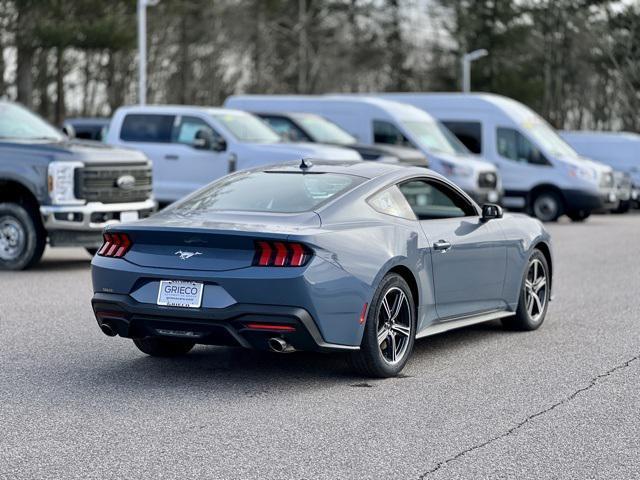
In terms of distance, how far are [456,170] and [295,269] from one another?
59.1ft

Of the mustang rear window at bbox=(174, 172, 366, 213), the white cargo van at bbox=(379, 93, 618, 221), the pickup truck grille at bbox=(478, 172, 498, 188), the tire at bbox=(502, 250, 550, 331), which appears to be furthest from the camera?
the white cargo van at bbox=(379, 93, 618, 221)

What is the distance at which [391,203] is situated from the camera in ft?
28.1

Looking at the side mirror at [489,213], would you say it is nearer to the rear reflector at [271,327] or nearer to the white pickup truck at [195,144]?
the rear reflector at [271,327]

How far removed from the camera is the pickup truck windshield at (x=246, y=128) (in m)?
21.2

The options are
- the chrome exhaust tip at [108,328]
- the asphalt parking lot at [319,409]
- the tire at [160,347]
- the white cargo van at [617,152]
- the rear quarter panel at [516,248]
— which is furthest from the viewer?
the white cargo van at [617,152]

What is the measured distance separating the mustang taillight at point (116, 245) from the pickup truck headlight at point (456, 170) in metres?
17.5

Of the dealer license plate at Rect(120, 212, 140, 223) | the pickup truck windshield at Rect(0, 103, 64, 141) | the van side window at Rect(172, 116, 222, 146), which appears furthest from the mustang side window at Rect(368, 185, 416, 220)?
the van side window at Rect(172, 116, 222, 146)

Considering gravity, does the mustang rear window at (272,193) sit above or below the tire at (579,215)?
above

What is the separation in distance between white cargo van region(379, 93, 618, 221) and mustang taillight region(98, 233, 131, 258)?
19.3 metres

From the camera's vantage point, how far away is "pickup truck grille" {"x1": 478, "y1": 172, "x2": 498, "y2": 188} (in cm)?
2503

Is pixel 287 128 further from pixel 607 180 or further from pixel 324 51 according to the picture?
pixel 324 51

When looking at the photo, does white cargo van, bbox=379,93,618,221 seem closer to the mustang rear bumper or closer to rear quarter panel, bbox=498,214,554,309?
rear quarter panel, bbox=498,214,554,309

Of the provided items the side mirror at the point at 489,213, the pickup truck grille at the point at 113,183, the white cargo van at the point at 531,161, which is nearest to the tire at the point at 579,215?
the white cargo van at the point at 531,161

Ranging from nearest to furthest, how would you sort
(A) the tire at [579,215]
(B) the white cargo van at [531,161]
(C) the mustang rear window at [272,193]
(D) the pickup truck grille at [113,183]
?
(C) the mustang rear window at [272,193] < (D) the pickup truck grille at [113,183] < (B) the white cargo van at [531,161] < (A) the tire at [579,215]
